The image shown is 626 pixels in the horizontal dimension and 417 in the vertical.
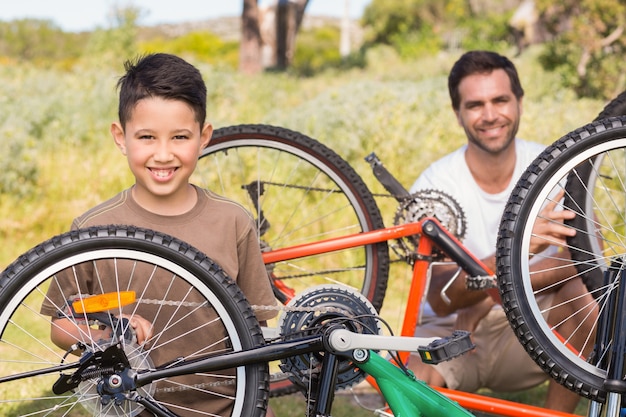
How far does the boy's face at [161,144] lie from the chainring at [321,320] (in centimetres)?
49

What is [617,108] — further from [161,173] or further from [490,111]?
[161,173]

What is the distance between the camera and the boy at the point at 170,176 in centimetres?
231

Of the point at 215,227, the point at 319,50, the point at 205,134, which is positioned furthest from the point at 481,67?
the point at 319,50

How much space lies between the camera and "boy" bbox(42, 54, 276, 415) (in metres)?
2.31

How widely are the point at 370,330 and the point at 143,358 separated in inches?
24.5

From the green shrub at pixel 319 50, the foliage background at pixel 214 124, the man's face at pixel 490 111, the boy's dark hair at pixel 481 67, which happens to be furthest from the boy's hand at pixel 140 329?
the green shrub at pixel 319 50

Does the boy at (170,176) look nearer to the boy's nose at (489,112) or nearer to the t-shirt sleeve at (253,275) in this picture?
the t-shirt sleeve at (253,275)

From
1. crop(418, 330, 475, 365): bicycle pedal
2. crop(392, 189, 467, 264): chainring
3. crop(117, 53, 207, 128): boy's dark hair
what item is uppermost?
crop(117, 53, 207, 128): boy's dark hair

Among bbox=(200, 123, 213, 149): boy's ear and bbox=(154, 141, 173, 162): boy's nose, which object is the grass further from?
bbox=(154, 141, 173, 162): boy's nose

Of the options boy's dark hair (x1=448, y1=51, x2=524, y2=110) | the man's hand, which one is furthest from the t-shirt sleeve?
boy's dark hair (x1=448, y1=51, x2=524, y2=110)

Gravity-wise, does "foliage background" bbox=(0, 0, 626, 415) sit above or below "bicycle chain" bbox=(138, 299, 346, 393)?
above

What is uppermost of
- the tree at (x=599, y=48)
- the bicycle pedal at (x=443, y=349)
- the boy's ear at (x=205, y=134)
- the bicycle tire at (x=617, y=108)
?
the tree at (x=599, y=48)

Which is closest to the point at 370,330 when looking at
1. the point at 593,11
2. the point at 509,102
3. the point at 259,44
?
the point at 509,102

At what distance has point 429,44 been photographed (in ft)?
98.3
